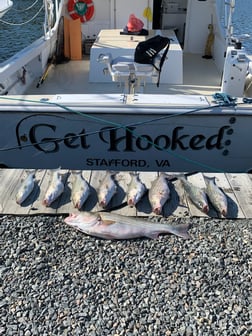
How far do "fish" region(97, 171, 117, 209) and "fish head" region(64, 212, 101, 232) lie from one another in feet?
0.61

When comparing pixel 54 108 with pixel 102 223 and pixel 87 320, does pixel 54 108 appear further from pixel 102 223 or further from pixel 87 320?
pixel 87 320

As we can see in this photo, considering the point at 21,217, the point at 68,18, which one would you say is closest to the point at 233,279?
the point at 21,217

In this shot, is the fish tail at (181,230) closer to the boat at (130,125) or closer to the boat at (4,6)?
the boat at (130,125)

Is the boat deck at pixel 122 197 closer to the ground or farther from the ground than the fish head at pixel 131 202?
closer to the ground

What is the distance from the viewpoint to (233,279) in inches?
109

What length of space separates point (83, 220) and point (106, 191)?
A: 1.24 ft

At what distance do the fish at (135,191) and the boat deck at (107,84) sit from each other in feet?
5.87

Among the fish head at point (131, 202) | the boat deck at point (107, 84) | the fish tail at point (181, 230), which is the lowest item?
the fish tail at point (181, 230)

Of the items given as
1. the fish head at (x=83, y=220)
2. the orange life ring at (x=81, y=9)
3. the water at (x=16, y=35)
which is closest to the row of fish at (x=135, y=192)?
the fish head at (x=83, y=220)

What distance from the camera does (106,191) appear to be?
11.4 ft

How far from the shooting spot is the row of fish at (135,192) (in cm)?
340

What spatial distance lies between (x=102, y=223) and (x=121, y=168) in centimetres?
136

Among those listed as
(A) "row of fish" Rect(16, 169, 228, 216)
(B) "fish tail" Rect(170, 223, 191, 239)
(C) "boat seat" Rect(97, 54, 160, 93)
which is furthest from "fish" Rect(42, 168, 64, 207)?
(C) "boat seat" Rect(97, 54, 160, 93)

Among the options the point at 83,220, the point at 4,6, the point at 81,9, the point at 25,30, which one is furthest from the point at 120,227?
the point at 25,30
